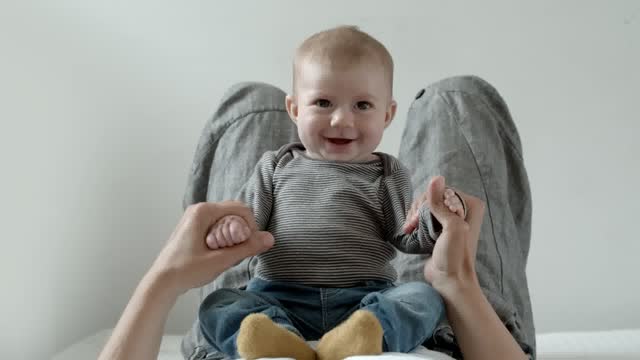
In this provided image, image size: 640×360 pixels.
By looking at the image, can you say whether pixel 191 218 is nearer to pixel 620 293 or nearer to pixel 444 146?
pixel 444 146

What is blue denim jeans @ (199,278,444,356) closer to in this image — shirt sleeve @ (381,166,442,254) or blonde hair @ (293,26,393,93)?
shirt sleeve @ (381,166,442,254)

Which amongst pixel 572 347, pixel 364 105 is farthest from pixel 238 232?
pixel 572 347

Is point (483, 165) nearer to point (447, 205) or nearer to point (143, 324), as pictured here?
point (447, 205)

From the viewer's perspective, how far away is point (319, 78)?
1091 mm

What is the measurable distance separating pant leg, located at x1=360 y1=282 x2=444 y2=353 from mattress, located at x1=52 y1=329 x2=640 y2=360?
2.29ft

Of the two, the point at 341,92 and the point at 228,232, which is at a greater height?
the point at 341,92

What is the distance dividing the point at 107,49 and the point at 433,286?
1.13 metres

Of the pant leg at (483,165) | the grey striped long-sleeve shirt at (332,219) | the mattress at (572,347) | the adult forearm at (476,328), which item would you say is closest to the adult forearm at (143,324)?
the grey striped long-sleeve shirt at (332,219)

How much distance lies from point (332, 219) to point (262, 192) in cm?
11

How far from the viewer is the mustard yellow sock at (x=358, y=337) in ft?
2.71

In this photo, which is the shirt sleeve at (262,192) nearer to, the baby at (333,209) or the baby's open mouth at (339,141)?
the baby at (333,209)

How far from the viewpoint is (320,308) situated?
1060mm

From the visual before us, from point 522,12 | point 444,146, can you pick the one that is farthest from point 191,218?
point 522,12

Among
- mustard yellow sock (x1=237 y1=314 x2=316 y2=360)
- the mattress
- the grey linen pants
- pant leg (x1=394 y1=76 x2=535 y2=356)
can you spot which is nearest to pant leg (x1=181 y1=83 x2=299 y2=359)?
the grey linen pants
